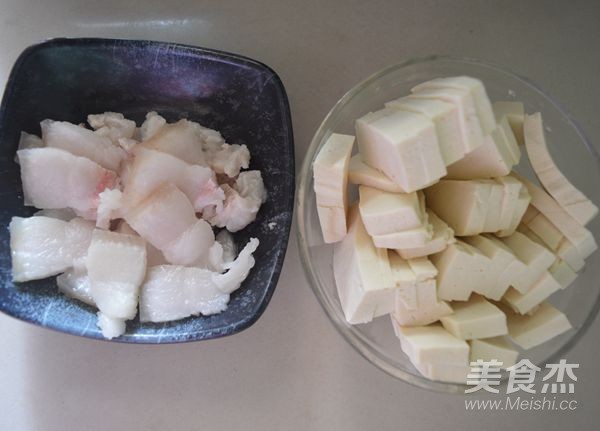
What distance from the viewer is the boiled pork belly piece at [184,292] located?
0.94 meters

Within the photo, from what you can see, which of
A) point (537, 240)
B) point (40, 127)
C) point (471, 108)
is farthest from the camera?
point (40, 127)

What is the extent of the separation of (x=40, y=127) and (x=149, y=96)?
8.4 inches

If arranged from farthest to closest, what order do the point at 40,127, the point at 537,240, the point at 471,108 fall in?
the point at 40,127, the point at 537,240, the point at 471,108

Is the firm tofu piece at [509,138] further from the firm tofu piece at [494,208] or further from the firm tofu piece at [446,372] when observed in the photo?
the firm tofu piece at [446,372]

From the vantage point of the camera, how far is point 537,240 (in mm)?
876

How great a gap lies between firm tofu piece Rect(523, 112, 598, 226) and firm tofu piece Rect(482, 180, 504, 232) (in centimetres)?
9

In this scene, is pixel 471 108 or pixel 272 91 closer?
pixel 471 108

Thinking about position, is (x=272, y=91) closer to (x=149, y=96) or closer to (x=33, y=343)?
(x=149, y=96)

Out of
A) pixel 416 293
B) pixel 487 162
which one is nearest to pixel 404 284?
pixel 416 293

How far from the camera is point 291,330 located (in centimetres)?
Answer: 107

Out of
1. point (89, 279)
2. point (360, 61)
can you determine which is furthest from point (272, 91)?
point (89, 279)

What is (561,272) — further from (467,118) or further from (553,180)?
(467,118)

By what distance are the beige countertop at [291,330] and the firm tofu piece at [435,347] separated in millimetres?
247

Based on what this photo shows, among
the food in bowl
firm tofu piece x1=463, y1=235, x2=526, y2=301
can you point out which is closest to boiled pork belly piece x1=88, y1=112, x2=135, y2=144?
the food in bowl
